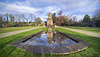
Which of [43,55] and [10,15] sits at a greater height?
[10,15]

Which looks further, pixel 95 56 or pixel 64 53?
pixel 64 53

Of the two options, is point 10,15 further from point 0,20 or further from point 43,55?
point 43,55

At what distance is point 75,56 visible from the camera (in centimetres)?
221

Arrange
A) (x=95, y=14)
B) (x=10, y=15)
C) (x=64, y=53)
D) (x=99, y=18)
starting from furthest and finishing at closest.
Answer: (x=10, y=15) → (x=95, y=14) → (x=99, y=18) → (x=64, y=53)

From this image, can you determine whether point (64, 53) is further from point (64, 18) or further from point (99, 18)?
point (64, 18)

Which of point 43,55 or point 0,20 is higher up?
point 0,20

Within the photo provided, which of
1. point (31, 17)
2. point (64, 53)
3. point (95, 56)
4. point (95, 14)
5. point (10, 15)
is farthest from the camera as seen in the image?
point (31, 17)

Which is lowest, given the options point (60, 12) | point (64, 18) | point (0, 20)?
point (0, 20)

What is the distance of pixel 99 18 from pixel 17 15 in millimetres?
58775

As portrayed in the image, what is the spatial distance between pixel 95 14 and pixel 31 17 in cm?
4974

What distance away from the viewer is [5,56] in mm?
2236

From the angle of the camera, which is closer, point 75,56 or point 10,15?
point 75,56

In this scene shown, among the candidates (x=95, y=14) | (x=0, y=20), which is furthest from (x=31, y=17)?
(x=95, y=14)

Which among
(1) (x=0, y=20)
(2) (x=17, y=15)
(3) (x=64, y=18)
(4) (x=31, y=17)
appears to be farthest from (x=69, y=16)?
(1) (x=0, y=20)
